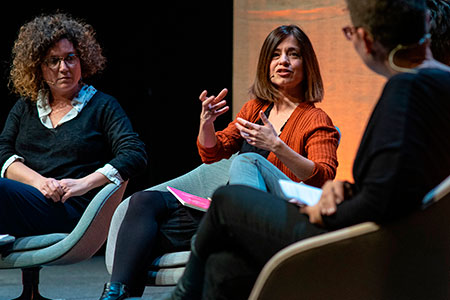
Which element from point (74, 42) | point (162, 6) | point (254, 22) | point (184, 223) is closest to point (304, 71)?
point (184, 223)

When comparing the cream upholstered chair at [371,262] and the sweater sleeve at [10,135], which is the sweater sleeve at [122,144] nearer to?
the sweater sleeve at [10,135]

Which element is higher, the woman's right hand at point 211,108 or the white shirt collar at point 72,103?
the woman's right hand at point 211,108

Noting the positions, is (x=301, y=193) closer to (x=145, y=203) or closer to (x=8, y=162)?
(x=145, y=203)

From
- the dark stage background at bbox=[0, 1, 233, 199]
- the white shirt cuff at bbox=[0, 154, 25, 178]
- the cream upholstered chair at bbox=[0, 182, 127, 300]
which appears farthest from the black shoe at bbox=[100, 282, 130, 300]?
the dark stage background at bbox=[0, 1, 233, 199]

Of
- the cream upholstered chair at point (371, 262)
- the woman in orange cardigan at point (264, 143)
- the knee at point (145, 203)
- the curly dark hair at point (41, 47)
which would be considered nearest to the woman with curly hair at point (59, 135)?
the curly dark hair at point (41, 47)

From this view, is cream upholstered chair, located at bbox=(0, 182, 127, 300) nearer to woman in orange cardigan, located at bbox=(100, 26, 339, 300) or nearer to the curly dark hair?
woman in orange cardigan, located at bbox=(100, 26, 339, 300)

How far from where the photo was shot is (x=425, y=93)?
1.25m

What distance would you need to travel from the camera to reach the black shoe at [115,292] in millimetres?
2010

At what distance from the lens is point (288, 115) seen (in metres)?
2.50

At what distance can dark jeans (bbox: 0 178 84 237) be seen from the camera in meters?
2.53

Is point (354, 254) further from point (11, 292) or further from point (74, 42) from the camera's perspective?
point (11, 292)

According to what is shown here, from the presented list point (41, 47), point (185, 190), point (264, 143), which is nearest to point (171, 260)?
point (185, 190)

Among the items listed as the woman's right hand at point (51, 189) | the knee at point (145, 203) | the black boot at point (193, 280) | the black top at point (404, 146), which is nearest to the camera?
the black top at point (404, 146)

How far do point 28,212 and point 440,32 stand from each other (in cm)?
185
